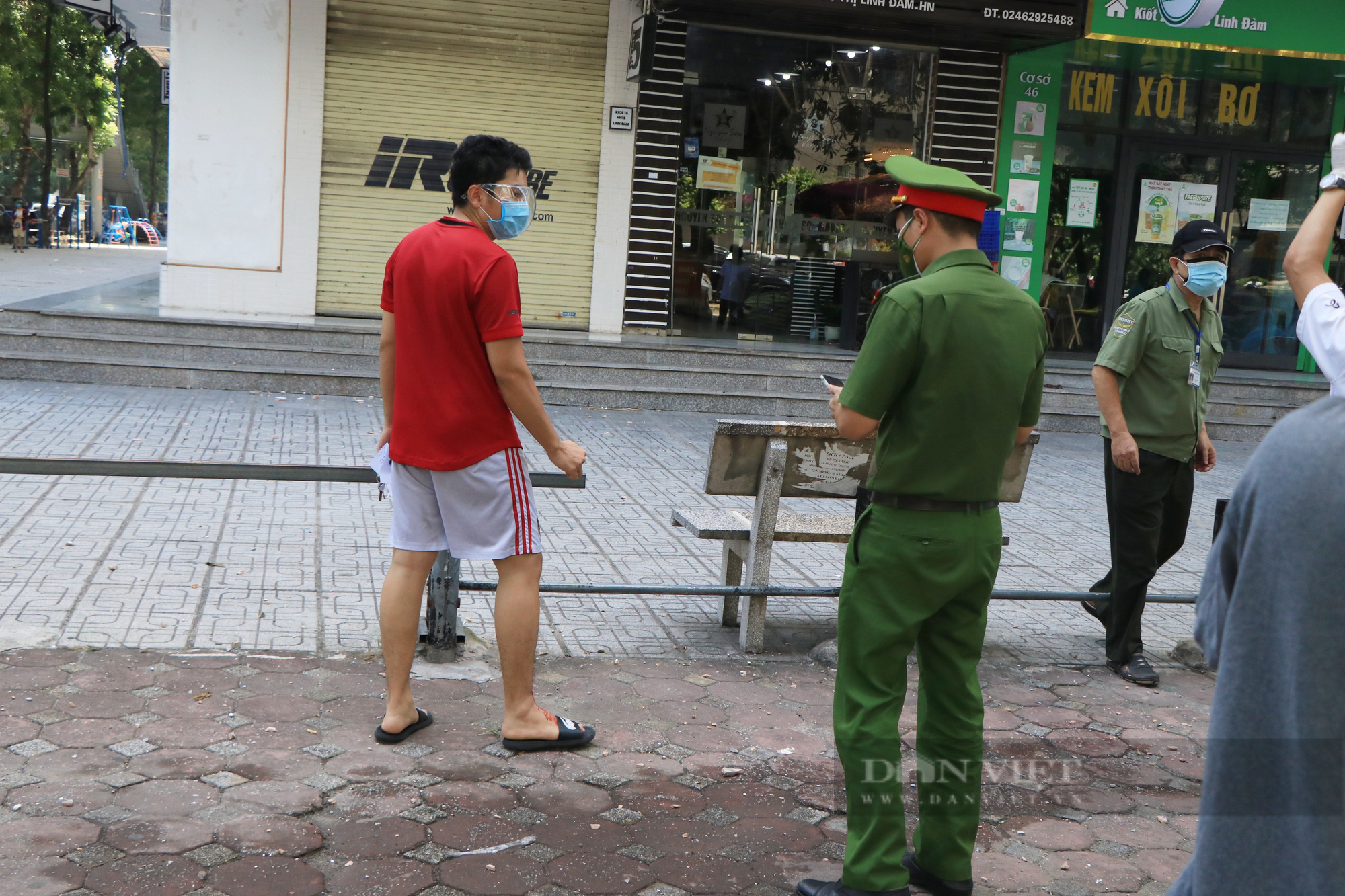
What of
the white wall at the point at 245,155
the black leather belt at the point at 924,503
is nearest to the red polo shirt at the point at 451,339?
the black leather belt at the point at 924,503

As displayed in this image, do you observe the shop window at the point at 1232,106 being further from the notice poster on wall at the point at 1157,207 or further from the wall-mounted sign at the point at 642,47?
the wall-mounted sign at the point at 642,47

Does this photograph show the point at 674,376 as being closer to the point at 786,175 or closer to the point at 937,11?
the point at 786,175

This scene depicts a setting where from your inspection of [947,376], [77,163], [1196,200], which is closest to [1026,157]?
[1196,200]

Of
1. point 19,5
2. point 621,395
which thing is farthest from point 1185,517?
point 19,5

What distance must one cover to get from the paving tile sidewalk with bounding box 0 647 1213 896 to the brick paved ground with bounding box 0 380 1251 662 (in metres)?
0.42

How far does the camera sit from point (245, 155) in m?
12.8

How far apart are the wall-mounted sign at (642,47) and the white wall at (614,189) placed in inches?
7.3

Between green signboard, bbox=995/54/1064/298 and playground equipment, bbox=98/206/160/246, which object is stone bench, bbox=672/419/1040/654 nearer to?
green signboard, bbox=995/54/1064/298

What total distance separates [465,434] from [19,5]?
35.6 meters

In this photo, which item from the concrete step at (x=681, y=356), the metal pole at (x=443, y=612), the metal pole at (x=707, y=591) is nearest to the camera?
the metal pole at (x=443, y=612)

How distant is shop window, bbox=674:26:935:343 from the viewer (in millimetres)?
14539

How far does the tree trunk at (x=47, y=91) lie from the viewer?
101 feet

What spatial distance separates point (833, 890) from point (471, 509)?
164 centimetres

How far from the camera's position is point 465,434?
386 cm
